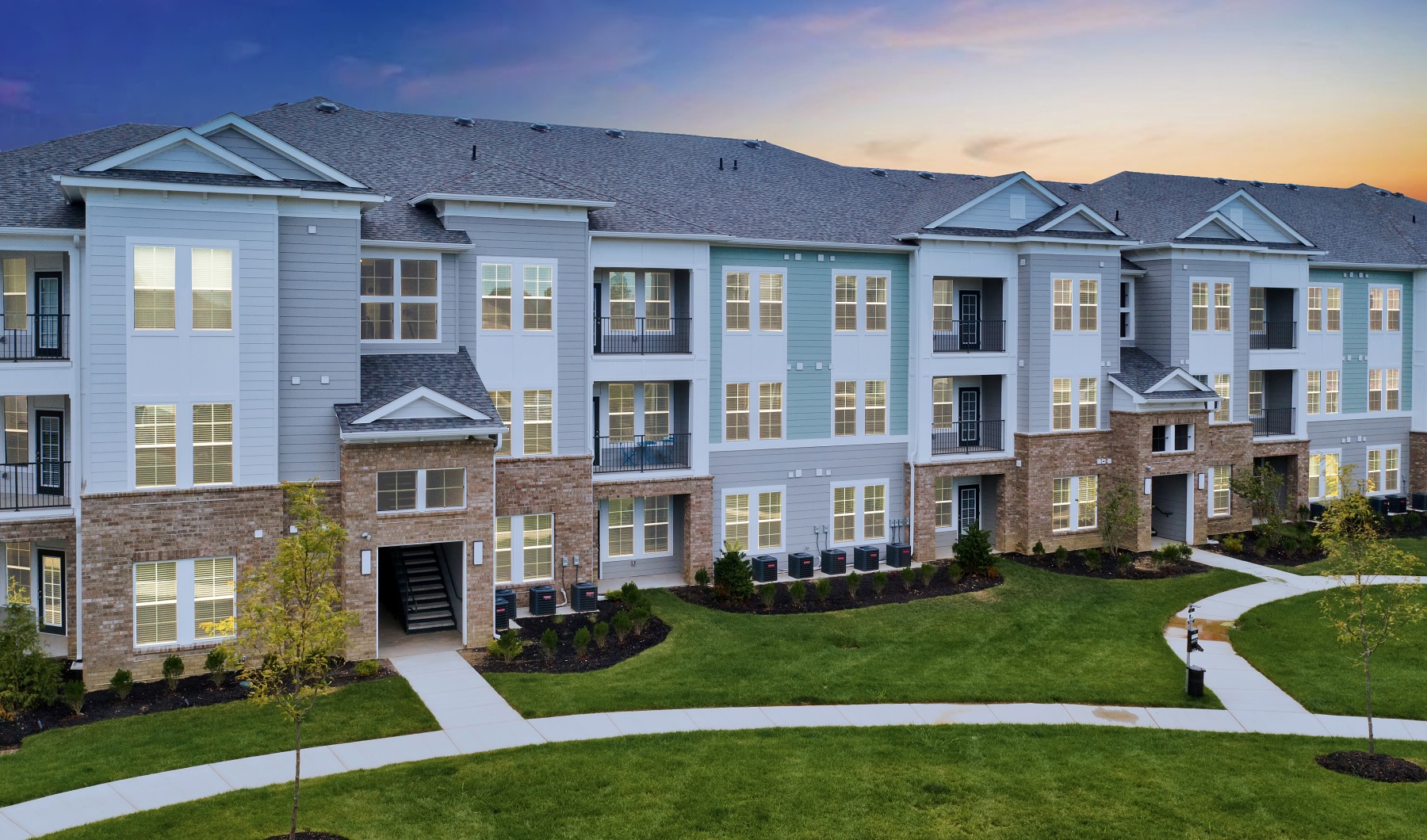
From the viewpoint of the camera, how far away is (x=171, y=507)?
2269 cm

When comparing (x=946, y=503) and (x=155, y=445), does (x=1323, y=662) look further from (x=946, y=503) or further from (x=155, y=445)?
(x=155, y=445)

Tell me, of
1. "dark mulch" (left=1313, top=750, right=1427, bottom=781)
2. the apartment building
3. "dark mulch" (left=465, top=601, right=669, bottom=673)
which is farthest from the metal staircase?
"dark mulch" (left=1313, top=750, right=1427, bottom=781)

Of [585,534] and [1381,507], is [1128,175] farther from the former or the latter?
[585,534]

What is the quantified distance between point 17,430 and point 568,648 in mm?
13600

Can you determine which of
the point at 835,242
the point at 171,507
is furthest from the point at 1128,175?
the point at 171,507

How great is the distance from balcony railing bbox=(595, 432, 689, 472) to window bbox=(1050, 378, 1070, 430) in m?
12.7

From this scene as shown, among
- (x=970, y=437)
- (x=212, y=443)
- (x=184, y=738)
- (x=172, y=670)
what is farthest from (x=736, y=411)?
(x=184, y=738)

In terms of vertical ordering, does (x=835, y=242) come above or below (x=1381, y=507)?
above

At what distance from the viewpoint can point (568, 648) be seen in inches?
978

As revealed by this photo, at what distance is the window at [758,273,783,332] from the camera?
3256 cm

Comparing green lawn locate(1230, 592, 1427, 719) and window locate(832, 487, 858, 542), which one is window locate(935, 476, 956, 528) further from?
green lawn locate(1230, 592, 1427, 719)

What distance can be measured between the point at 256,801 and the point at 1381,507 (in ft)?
141

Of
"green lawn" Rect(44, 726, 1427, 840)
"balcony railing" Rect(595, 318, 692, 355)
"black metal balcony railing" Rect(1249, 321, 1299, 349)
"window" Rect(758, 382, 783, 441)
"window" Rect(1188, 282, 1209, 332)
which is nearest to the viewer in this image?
"green lawn" Rect(44, 726, 1427, 840)

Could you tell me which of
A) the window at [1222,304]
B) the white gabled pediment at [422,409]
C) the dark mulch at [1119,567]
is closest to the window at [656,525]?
the white gabled pediment at [422,409]
